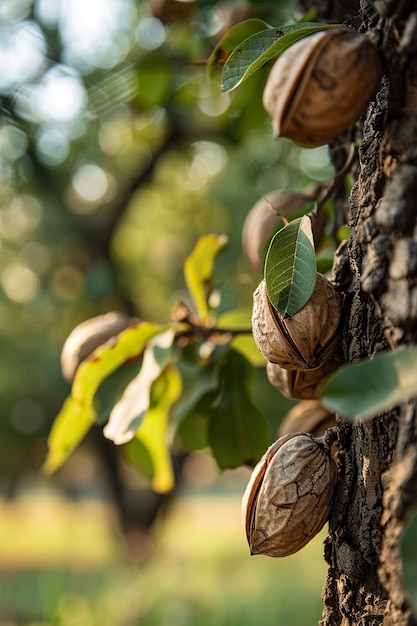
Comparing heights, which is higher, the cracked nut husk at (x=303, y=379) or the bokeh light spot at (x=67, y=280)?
the cracked nut husk at (x=303, y=379)

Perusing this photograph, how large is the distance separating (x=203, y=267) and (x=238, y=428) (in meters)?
0.24

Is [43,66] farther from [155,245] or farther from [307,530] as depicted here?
[155,245]

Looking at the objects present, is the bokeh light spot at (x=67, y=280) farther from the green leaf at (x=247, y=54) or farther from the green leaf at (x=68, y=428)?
A: the green leaf at (x=247, y=54)

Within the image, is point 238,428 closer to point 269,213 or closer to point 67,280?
point 269,213

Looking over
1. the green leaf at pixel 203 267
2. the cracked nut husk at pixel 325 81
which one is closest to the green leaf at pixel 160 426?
the green leaf at pixel 203 267

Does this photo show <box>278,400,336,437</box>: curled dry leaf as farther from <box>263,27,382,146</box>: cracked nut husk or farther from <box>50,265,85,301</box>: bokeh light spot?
<box>50,265,85,301</box>: bokeh light spot

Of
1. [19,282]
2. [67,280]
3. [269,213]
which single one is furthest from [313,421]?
[19,282]

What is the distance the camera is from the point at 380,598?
50 centimetres

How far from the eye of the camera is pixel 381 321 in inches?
19.2

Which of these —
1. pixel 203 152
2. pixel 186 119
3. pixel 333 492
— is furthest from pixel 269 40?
pixel 203 152

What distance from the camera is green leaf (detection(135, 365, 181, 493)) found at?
3.05ft

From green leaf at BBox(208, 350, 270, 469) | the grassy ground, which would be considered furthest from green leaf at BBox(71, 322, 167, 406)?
the grassy ground

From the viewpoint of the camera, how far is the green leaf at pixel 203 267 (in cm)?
95

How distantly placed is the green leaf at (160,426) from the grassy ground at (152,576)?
154cm
